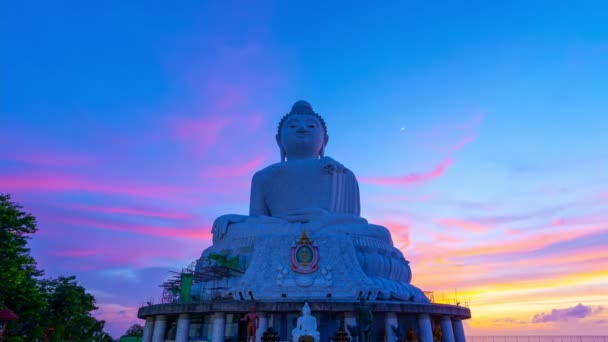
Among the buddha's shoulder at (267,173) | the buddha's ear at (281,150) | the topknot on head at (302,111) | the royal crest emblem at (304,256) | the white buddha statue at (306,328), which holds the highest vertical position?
the topknot on head at (302,111)

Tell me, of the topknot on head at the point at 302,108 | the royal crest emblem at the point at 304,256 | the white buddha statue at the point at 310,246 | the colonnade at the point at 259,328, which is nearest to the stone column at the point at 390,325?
the colonnade at the point at 259,328

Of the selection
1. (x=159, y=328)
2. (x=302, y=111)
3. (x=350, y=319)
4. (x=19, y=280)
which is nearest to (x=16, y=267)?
(x=19, y=280)

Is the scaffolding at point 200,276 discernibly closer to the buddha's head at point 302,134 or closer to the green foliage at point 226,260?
the green foliage at point 226,260

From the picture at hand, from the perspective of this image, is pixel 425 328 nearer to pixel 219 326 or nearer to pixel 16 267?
pixel 219 326

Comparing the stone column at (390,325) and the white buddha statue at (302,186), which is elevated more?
the white buddha statue at (302,186)

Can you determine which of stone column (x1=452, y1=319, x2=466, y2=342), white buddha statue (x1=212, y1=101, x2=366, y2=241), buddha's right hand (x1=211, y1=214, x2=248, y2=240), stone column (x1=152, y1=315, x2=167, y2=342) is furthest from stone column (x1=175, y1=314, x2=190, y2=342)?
stone column (x1=452, y1=319, x2=466, y2=342)

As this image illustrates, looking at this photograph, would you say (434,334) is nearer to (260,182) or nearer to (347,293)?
(347,293)

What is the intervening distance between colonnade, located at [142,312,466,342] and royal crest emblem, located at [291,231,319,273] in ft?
8.01

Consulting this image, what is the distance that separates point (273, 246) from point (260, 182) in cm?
622

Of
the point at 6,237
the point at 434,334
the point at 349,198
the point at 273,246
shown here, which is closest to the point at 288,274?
the point at 273,246

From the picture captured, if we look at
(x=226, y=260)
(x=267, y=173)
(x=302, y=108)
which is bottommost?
(x=226, y=260)

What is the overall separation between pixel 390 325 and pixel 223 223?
8.35m

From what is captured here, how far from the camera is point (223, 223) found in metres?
19.4

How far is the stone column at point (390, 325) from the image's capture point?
556 inches
